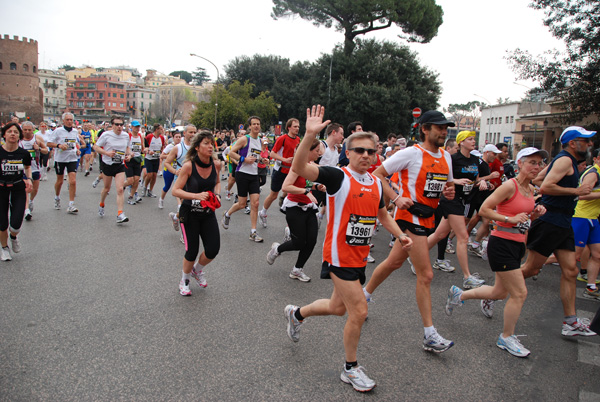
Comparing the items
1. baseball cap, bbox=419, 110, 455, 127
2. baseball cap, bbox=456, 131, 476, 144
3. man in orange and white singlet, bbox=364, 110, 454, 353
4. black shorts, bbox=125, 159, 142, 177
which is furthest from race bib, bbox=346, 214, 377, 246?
black shorts, bbox=125, 159, 142, 177

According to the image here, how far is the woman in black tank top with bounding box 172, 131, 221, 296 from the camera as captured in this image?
15.8 feet

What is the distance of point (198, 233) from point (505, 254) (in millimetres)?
3227

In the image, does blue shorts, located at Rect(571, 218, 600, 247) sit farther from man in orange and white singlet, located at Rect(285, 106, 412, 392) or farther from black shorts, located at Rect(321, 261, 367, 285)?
black shorts, located at Rect(321, 261, 367, 285)

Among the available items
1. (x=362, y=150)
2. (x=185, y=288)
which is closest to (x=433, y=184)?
(x=362, y=150)

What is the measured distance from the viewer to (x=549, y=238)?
4.40 m

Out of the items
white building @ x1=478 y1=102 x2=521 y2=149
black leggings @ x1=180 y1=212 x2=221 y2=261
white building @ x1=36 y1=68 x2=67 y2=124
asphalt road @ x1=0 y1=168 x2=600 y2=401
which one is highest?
white building @ x1=36 y1=68 x2=67 y2=124

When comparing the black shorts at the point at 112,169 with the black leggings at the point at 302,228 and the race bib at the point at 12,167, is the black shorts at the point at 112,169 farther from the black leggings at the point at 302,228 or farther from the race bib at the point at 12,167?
the black leggings at the point at 302,228

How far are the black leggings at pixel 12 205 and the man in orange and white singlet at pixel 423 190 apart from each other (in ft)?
16.9

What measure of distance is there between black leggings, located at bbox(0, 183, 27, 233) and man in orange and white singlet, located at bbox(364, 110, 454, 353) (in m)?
5.15

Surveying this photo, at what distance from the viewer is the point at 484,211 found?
159 inches

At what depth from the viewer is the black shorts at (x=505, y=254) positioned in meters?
3.91

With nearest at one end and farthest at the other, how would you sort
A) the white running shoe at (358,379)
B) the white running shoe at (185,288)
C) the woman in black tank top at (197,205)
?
the white running shoe at (358,379), the woman in black tank top at (197,205), the white running shoe at (185,288)

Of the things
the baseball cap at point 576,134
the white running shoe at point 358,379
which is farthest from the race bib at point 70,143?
the baseball cap at point 576,134

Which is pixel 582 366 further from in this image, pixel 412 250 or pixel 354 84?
pixel 354 84
